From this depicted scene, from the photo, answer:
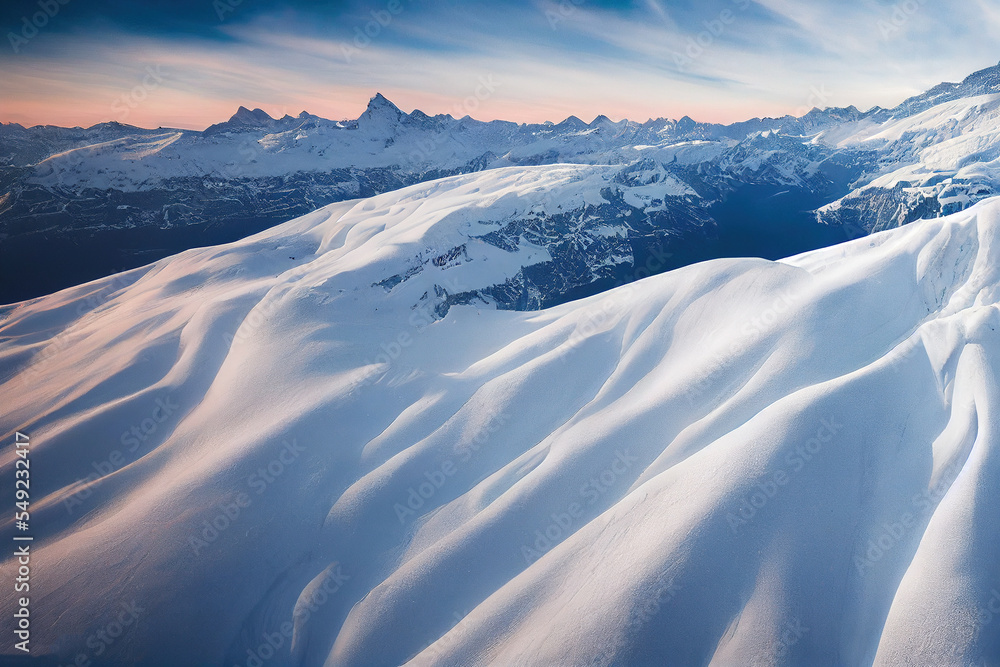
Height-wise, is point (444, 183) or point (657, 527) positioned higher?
point (444, 183)

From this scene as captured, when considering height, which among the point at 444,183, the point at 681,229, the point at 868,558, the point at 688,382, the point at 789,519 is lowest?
the point at 868,558

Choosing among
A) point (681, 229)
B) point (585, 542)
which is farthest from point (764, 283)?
point (681, 229)

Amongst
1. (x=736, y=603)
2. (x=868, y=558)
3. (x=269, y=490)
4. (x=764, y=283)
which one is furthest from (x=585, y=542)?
(x=764, y=283)

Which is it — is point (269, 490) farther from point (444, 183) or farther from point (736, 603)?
point (444, 183)

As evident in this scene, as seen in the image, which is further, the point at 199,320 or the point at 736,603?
the point at 199,320

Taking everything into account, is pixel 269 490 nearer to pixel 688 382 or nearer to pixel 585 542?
pixel 585 542

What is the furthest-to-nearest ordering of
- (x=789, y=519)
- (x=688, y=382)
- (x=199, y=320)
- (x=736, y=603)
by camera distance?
(x=199, y=320), (x=688, y=382), (x=789, y=519), (x=736, y=603)

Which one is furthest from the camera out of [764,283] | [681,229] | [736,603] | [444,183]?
[681,229]
